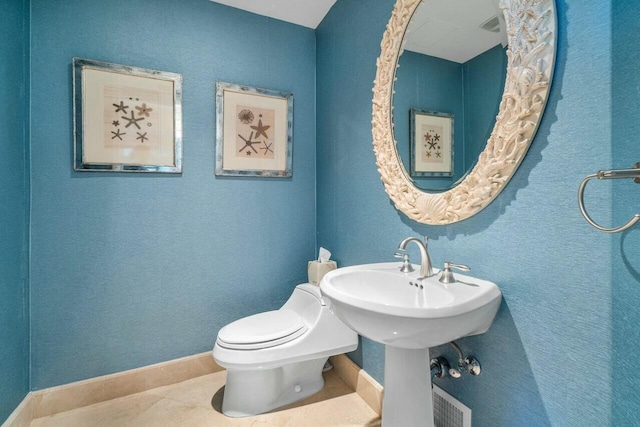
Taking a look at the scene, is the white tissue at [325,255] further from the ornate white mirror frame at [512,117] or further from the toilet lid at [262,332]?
the ornate white mirror frame at [512,117]

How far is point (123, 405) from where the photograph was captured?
1.62 m

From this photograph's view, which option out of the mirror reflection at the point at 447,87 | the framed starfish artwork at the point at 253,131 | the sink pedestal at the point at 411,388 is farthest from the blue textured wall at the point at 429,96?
the framed starfish artwork at the point at 253,131

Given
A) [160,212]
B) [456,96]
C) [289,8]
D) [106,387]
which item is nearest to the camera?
[456,96]

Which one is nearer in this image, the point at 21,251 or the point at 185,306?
the point at 21,251

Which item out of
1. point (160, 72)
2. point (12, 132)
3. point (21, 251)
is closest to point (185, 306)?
point (21, 251)

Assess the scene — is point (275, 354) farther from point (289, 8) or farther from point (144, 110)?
point (289, 8)

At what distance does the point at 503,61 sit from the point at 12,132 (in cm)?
205

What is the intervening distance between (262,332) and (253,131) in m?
1.27

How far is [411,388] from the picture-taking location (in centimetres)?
102

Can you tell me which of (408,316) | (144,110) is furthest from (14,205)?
(408,316)

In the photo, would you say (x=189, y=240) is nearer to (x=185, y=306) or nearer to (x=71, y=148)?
(x=185, y=306)

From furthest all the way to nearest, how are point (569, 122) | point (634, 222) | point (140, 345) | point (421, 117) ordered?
1. point (140, 345)
2. point (421, 117)
3. point (569, 122)
4. point (634, 222)

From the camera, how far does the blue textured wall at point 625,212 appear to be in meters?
0.68

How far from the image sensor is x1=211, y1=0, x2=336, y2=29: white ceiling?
1.91 meters
